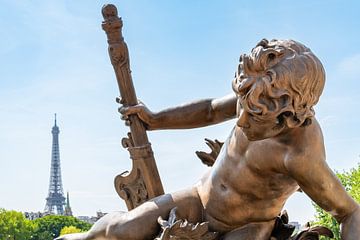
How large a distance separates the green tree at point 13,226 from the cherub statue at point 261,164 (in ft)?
178

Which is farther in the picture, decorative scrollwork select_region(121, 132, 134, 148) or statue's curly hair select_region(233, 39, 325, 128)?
decorative scrollwork select_region(121, 132, 134, 148)

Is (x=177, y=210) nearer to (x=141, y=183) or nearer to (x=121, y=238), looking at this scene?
(x=121, y=238)

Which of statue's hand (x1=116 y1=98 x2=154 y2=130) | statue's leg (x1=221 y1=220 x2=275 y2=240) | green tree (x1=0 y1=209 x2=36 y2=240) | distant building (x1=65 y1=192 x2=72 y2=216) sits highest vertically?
distant building (x1=65 y1=192 x2=72 y2=216)

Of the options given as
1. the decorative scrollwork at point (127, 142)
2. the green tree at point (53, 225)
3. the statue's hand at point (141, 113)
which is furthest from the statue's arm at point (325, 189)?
the green tree at point (53, 225)

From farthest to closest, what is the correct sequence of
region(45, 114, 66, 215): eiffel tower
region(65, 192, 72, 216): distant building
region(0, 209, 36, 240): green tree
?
1. region(65, 192, 72, 216): distant building
2. region(45, 114, 66, 215): eiffel tower
3. region(0, 209, 36, 240): green tree

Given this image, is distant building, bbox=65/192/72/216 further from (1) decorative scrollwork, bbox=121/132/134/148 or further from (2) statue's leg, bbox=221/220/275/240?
(2) statue's leg, bbox=221/220/275/240

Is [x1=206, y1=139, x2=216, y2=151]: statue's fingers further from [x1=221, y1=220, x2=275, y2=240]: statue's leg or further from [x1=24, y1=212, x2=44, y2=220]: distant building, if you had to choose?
[x1=24, y1=212, x2=44, y2=220]: distant building

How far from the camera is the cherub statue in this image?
3111 millimetres

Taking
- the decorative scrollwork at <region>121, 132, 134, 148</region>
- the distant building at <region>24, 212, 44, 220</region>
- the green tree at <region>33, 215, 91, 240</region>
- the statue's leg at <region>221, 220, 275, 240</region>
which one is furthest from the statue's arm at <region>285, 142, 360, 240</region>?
the distant building at <region>24, 212, 44, 220</region>

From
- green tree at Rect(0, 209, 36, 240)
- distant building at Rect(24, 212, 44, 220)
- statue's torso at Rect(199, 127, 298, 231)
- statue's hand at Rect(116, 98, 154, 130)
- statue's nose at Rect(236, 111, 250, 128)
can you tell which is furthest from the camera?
distant building at Rect(24, 212, 44, 220)

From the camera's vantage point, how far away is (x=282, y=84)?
10.1 feet

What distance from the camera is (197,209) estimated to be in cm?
389

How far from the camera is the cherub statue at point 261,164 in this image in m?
3.11

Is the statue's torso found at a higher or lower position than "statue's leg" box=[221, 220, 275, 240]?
higher
